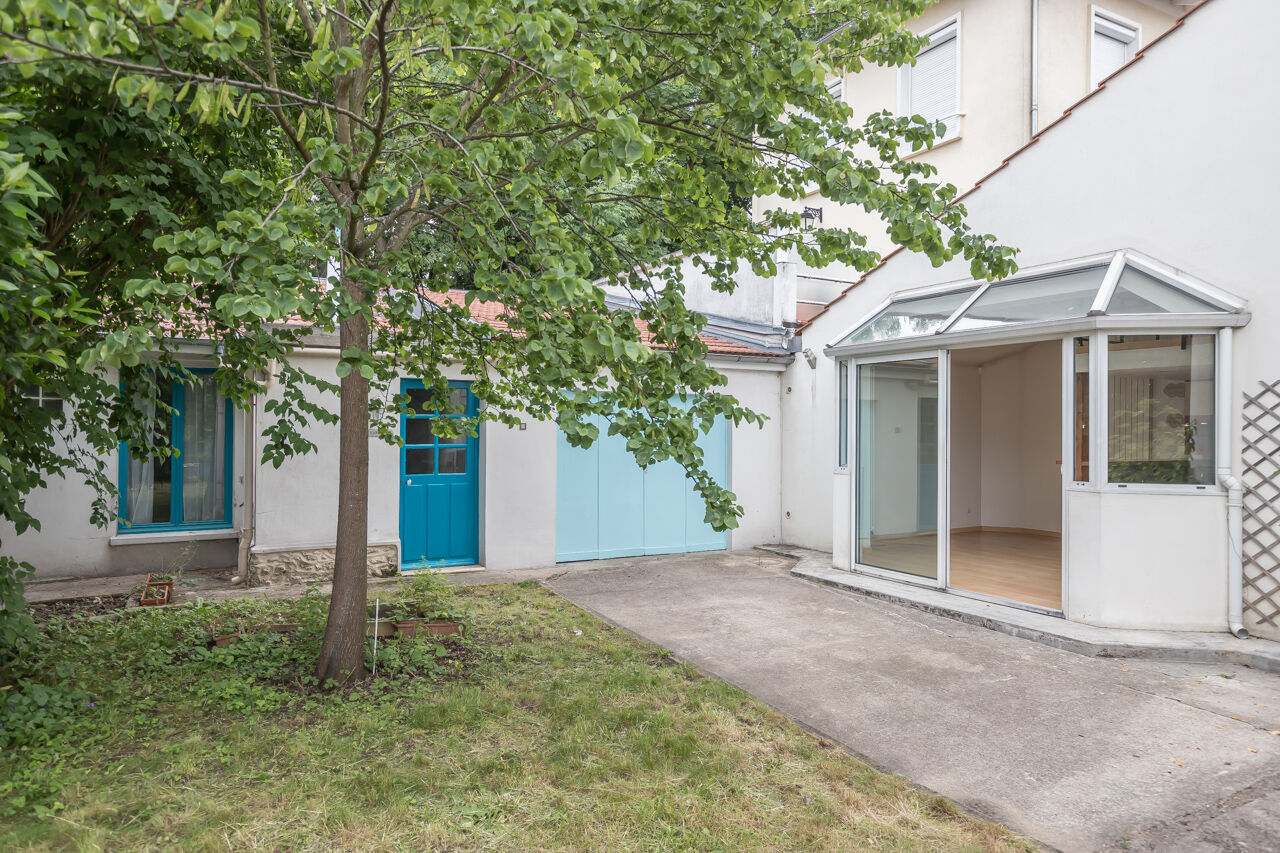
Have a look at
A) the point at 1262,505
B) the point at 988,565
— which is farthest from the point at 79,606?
the point at 1262,505

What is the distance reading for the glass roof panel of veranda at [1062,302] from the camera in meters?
6.23

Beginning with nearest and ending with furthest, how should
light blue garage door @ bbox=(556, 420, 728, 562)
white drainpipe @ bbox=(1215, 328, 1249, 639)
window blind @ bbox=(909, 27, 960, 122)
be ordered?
white drainpipe @ bbox=(1215, 328, 1249, 639) → light blue garage door @ bbox=(556, 420, 728, 562) → window blind @ bbox=(909, 27, 960, 122)

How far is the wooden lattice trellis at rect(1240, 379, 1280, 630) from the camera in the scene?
19.2ft

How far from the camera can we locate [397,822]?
3.32m

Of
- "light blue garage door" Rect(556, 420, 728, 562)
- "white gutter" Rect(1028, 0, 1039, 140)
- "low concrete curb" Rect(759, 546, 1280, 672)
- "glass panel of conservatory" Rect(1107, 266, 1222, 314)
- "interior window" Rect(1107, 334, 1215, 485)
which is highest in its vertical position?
"white gutter" Rect(1028, 0, 1039, 140)

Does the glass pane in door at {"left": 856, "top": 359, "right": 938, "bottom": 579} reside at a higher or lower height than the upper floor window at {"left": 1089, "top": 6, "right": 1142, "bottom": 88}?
lower

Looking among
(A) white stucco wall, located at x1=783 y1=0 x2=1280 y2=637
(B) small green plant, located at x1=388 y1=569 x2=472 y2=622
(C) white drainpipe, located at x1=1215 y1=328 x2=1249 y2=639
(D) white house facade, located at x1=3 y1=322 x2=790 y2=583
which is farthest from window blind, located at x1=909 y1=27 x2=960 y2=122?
(B) small green plant, located at x1=388 y1=569 x2=472 y2=622

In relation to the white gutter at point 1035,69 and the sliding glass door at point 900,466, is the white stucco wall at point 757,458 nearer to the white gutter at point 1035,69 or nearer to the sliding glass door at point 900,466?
the sliding glass door at point 900,466

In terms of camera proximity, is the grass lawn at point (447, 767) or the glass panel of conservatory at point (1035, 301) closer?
the grass lawn at point (447, 767)

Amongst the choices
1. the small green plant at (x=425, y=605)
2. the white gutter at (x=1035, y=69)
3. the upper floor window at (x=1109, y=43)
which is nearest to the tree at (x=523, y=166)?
the small green plant at (x=425, y=605)

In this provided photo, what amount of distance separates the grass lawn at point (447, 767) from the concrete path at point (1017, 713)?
0.40m

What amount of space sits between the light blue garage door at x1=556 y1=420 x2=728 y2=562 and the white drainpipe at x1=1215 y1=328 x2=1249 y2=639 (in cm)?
512

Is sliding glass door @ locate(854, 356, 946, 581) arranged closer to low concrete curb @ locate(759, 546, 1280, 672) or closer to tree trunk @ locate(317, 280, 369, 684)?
low concrete curb @ locate(759, 546, 1280, 672)

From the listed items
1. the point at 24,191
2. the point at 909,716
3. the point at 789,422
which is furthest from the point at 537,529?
the point at 24,191
